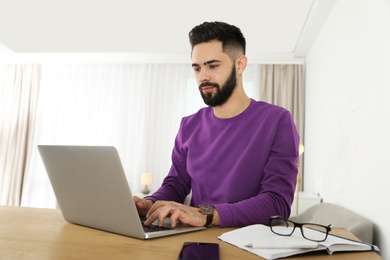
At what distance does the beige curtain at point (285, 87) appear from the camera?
171 inches

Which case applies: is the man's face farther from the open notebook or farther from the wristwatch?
the open notebook

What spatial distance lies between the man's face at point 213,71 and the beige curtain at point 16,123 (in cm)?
424

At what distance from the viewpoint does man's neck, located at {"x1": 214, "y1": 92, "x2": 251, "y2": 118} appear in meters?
1.36

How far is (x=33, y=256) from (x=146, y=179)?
3746 millimetres

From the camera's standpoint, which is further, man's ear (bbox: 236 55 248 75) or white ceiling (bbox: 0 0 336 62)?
white ceiling (bbox: 0 0 336 62)

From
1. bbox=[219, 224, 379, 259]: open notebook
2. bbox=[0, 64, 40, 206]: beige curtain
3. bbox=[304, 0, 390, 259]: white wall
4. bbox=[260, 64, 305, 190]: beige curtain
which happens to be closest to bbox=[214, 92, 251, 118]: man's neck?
bbox=[219, 224, 379, 259]: open notebook

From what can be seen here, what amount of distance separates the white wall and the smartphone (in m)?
1.27

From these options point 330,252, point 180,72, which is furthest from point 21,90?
point 330,252

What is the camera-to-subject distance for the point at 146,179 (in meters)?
4.34

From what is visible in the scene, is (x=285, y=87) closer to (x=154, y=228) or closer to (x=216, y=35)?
(x=216, y=35)

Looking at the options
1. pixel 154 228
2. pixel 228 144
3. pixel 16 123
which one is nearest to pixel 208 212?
pixel 154 228

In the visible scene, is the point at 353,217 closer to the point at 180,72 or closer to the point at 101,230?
the point at 101,230

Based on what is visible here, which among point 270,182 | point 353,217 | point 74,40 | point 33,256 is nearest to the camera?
point 33,256

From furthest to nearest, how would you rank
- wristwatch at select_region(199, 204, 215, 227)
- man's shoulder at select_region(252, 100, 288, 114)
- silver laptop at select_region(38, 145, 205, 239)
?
man's shoulder at select_region(252, 100, 288, 114), wristwatch at select_region(199, 204, 215, 227), silver laptop at select_region(38, 145, 205, 239)
